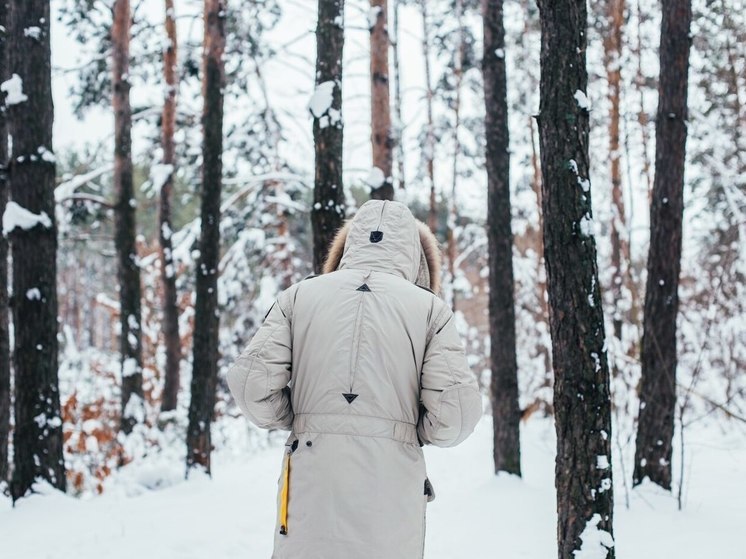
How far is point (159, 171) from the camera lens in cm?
1271

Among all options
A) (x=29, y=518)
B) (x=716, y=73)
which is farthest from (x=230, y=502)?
(x=716, y=73)

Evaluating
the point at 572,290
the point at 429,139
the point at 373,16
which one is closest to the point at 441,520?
the point at 572,290

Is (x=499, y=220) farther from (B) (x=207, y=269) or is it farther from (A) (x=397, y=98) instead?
(A) (x=397, y=98)

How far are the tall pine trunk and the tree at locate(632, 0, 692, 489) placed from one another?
311 inches

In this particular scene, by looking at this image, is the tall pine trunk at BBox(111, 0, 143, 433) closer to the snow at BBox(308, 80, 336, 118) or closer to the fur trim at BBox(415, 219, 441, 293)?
the snow at BBox(308, 80, 336, 118)

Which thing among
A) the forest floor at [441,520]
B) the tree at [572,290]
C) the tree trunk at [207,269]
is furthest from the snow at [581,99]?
the tree trunk at [207,269]

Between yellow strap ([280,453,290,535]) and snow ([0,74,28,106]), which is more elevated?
snow ([0,74,28,106])

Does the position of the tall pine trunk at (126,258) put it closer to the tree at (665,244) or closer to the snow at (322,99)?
the snow at (322,99)

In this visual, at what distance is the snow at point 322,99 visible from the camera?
6.22 meters

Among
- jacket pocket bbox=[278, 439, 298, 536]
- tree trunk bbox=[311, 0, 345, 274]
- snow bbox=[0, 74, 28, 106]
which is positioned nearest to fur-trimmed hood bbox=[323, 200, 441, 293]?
jacket pocket bbox=[278, 439, 298, 536]

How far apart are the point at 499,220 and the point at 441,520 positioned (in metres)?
3.51

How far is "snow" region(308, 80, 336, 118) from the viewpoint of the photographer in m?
6.22

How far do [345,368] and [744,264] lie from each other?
9746 millimetres

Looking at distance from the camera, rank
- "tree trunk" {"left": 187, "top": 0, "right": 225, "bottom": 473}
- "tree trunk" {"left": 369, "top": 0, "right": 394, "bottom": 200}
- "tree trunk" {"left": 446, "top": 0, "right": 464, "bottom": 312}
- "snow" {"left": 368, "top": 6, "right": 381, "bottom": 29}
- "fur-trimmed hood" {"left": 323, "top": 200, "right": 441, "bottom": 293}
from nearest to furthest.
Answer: "fur-trimmed hood" {"left": 323, "top": 200, "right": 441, "bottom": 293}, "tree trunk" {"left": 187, "top": 0, "right": 225, "bottom": 473}, "tree trunk" {"left": 369, "top": 0, "right": 394, "bottom": 200}, "snow" {"left": 368, "top": 6, "right": 381, "bottom": 29}, "tree trunk" {"left": 446, "top": 0, "right": 464, "bottom": 312}
